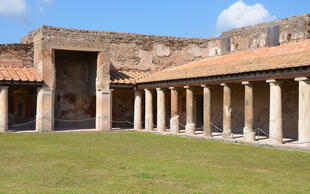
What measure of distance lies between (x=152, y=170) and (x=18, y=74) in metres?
11.6

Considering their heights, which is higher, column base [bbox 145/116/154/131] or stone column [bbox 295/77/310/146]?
stone column [bbox 295/77/310/146]

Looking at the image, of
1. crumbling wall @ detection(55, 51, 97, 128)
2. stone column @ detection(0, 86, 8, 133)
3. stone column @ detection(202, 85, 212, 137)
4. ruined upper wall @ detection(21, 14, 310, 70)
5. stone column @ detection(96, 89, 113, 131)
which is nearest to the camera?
stone column @ detection(202, 85, 212, 137)

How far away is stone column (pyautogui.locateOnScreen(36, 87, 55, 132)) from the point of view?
17.0 m

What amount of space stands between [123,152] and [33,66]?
10.5 m

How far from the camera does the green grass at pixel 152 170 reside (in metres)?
5.79

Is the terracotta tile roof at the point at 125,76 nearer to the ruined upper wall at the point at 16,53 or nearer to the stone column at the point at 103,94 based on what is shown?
the stone column at the point at 103,94

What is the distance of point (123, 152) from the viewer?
1000 cm

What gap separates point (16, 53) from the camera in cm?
1875

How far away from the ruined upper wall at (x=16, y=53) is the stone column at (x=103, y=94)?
3387 mm

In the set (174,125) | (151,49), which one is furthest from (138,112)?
(151,49)

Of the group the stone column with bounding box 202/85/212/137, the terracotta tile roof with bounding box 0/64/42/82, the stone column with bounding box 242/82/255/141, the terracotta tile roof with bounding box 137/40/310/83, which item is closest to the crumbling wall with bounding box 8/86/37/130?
the terracotta tile roof with bounding box 0/64/42/82

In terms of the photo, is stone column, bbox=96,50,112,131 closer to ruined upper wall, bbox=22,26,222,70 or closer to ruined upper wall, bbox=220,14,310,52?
ruined upper wall, bbox=22,26,222,70

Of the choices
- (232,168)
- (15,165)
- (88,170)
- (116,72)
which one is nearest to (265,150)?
(232,168)

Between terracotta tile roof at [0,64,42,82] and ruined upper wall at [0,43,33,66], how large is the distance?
51 cm
